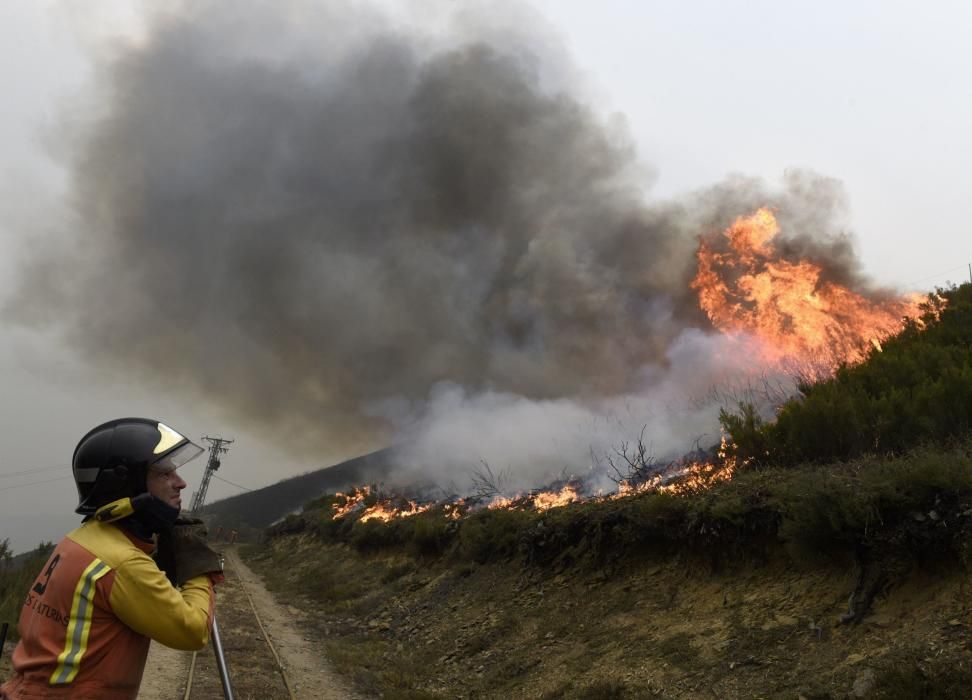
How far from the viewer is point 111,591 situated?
6.35 ft

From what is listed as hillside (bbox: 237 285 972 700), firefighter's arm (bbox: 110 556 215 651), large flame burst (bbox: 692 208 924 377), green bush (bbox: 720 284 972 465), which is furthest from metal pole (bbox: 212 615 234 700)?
large flame burst (bbox: 692 208 924 377)

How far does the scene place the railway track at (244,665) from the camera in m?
8.18

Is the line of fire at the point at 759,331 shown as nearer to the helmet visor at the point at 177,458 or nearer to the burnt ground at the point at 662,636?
the burnt ground at the point at 662,636

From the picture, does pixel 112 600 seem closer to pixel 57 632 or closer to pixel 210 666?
pixel 57 632

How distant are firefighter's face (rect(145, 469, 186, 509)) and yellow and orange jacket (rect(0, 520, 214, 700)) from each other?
29 centimetres

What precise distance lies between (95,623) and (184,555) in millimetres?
351

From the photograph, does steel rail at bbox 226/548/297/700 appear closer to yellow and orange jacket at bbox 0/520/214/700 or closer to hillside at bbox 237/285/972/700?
hillside at bbox 237/285/972/700

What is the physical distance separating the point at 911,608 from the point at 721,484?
4183mm

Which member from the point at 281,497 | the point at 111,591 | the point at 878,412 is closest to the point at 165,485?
the point at 111,591

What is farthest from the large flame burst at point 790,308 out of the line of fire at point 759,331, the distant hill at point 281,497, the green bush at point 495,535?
the distant hill at point 281,497

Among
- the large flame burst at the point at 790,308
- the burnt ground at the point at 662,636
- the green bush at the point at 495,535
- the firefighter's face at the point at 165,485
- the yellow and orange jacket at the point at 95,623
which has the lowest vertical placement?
the burnt ground at the point at 662,636

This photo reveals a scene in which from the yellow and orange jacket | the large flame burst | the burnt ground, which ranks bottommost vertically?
the burnt ground

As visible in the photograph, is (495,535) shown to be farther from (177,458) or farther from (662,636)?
(177,458)

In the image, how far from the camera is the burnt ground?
529 centimetres
